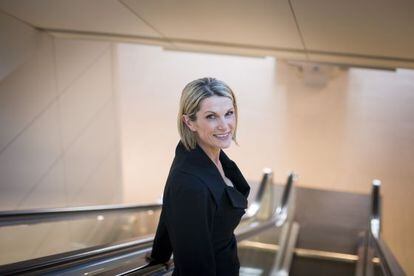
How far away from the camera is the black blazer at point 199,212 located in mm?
1557

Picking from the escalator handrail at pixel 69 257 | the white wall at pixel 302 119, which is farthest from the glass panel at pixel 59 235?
the white wall at pixel 302 119

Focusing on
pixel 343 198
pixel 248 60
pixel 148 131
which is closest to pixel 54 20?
pixel 148 131

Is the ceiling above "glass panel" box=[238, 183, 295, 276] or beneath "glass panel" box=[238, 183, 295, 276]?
above

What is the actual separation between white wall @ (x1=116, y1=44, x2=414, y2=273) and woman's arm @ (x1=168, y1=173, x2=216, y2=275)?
232 inches

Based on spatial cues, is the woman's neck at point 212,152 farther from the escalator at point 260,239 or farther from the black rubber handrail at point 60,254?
the black rubber handrail at point 60,254

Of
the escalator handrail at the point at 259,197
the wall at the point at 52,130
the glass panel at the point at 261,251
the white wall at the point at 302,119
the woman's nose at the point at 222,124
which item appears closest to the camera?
the woman's nose at the point at 222,124

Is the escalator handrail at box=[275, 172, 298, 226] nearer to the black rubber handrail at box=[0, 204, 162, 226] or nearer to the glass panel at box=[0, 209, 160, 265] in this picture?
the glass panel at box=[0, 209, 160, 265]

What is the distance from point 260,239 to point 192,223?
3.35 m

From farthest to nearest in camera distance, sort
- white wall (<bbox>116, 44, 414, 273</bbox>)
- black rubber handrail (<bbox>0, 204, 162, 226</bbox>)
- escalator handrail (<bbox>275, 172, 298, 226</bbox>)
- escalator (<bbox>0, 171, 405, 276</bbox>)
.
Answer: white wall (<bbox>116, 44, 414, 273</bbox>) < escalator handrail (<bbox>275, 172, 298, 226</bbox>) < black rubber handrail (<bbox>0, 204, 162, 226</bbox>) < escalator (<bbox>0, 171, 405, 276</bbox>)

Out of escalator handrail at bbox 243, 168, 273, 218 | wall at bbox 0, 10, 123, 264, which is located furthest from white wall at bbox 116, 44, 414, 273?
wall at bbox 0, 10, 123, 264

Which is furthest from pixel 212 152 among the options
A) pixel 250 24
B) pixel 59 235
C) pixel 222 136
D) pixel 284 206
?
pixel 284 206

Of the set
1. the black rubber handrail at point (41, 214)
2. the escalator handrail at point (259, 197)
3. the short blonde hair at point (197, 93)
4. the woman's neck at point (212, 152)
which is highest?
the short blonde hair at point (197, 93)

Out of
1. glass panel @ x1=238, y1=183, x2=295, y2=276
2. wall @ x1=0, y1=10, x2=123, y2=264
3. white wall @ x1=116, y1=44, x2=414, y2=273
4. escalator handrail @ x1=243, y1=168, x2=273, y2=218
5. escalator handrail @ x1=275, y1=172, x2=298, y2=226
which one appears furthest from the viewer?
white wall @ x1=116, y1=44, x2=414, y2=273

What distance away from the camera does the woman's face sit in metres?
1.65
